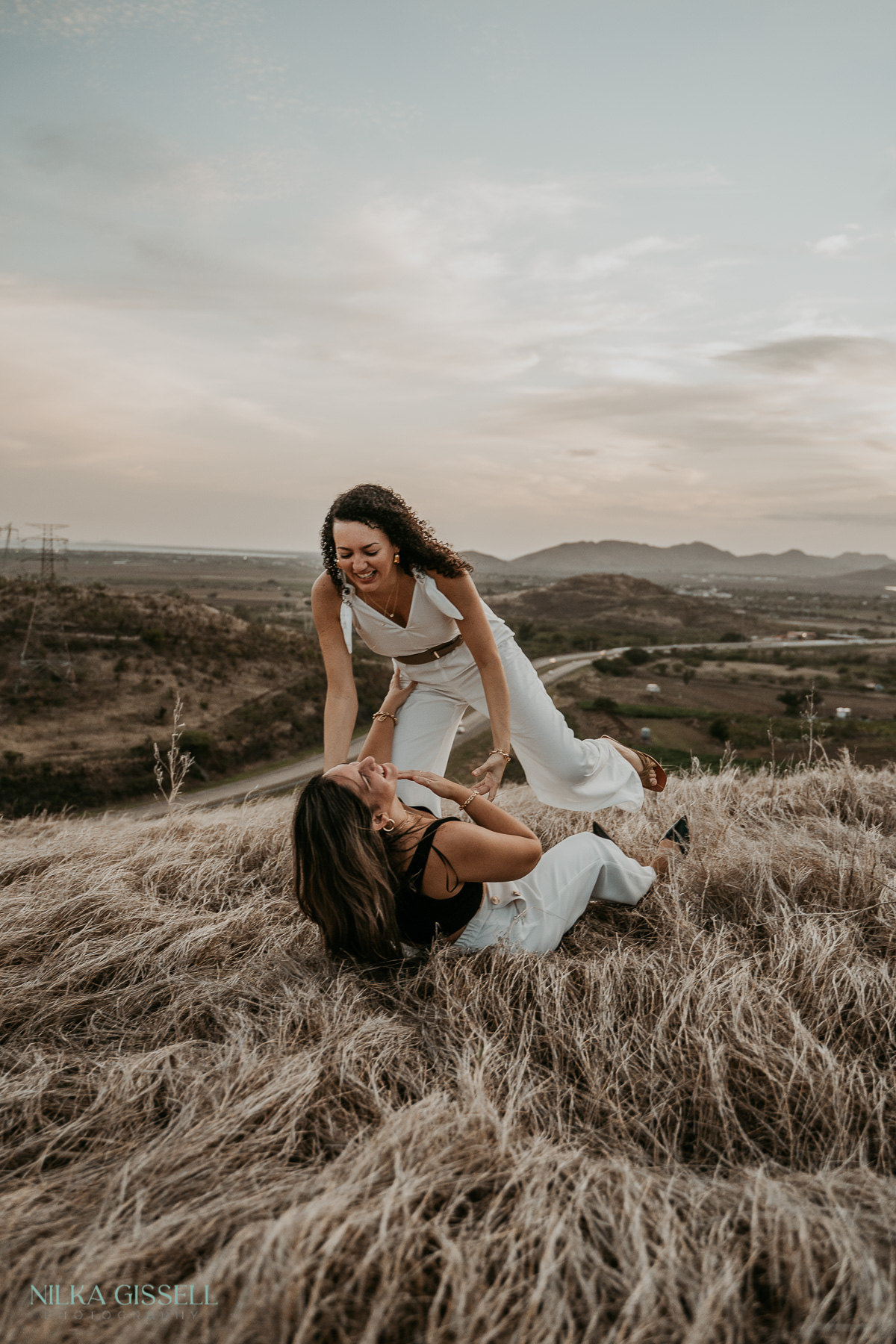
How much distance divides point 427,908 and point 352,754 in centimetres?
2854

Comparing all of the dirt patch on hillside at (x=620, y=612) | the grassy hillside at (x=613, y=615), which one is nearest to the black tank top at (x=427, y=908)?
the grassy hillside at (x=613, y=615)

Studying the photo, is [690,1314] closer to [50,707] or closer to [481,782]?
[481,782]

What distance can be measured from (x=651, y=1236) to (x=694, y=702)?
50.5 meters

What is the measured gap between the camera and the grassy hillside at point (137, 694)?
34.8 m

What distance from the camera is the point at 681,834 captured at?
145 inches

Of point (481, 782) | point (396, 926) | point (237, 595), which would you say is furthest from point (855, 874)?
point (237, 595)

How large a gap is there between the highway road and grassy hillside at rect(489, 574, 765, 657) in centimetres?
822

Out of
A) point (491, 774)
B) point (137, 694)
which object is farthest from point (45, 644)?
point (491, 774)

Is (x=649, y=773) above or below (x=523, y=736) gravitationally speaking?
below

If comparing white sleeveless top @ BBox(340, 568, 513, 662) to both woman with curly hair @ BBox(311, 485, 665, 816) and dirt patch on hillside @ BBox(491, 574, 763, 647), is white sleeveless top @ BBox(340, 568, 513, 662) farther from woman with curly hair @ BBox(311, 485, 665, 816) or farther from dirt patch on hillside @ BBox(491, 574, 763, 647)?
dirt patch on hillside @ BBox(491, 574, 763, 647)

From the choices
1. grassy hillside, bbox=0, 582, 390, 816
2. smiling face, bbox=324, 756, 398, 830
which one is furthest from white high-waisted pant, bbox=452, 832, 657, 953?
grassy hillside, bbox=0, 582, 390, 816

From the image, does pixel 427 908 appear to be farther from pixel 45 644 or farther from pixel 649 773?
pixel 45 644

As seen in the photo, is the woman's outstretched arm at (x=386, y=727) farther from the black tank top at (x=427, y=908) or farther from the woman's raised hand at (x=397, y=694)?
the black tank top at (x=427, y=908)

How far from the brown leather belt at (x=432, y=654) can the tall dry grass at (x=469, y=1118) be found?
1437mm
